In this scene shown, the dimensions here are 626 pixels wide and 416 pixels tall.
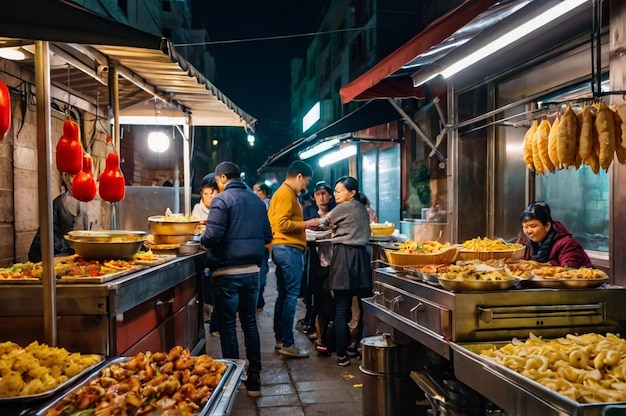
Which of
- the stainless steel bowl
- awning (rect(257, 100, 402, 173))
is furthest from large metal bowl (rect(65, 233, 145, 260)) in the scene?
awning (rect(257, 100, 402, 173))

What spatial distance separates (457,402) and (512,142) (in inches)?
195

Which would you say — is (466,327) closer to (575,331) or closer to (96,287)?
(575,331)

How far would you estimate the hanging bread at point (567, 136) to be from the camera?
3578 millimetres

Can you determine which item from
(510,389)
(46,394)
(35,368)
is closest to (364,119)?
(510,389)

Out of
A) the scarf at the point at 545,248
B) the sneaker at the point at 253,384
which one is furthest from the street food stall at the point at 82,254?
the scarf at the point at 545,248

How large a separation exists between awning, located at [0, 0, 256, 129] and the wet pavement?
3.68 meters

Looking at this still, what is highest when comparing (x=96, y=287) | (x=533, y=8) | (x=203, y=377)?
(x=533, y=8)

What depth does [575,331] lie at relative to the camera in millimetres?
3400

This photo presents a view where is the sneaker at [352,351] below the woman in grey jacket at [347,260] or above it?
below

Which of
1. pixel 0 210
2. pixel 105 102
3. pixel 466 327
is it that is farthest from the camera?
pixel 105 102

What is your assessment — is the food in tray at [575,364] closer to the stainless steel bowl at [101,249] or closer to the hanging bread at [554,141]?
the hanging bread at [554,141]

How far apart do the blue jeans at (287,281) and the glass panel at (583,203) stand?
357cm

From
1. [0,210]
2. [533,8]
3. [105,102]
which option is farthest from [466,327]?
[105,102]

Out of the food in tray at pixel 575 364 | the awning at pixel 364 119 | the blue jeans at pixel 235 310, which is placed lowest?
the blue jeans at pixel 235 310
